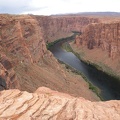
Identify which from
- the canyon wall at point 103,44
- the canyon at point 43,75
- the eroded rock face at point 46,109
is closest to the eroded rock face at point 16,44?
the canyon at point 43,75

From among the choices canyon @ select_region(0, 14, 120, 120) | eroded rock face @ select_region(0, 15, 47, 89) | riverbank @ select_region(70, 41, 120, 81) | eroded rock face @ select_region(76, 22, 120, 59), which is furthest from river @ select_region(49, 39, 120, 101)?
eroded rock face @ select_region(0, 15, 47, 89)

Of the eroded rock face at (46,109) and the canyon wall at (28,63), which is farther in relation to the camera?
the canyon wall at (28,63)

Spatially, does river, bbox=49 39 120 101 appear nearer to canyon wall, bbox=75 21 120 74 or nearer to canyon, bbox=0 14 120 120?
canyon, bbox=0 14 120 120

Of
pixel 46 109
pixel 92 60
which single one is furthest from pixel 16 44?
pixel 92 60

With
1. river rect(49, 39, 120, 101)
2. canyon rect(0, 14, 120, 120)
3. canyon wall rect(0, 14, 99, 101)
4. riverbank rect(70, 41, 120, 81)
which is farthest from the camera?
riverbank rect(70, 41, 120, 81)

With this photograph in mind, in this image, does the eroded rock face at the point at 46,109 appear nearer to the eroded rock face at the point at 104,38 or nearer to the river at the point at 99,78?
the river at the point at 99,78

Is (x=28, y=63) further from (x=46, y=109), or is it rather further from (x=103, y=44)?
(x=103, y=44)

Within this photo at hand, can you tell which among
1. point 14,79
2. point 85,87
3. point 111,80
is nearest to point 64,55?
point 111,80

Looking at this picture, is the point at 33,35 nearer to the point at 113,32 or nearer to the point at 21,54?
the point at 21,54
